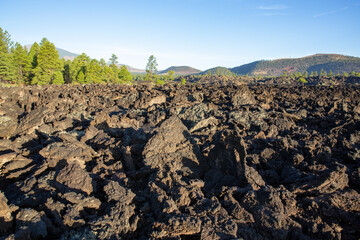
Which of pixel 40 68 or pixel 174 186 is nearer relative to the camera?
pixel 174 186

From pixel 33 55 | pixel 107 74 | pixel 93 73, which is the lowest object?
pixel 107 74

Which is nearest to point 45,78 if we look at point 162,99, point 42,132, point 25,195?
point 162,99

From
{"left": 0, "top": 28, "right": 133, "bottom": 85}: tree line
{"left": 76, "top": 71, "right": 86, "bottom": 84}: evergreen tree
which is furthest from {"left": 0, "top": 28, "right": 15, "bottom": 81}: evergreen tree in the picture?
{"left": 76, "top": 71, "right": 86, "bottom": 84}: evergreen tree

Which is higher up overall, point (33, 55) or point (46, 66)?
point (33, 55)

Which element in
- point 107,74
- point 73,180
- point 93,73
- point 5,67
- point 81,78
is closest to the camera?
point 73,180

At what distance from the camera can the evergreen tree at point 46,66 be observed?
4181 centimetres

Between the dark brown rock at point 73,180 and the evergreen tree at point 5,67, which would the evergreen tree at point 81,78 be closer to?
the evergreen tree at point 5,67

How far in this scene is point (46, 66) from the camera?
42.5 metres

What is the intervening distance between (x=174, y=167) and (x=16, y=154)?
3768mm

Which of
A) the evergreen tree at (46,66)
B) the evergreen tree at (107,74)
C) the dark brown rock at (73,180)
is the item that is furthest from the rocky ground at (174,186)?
the evergreen tree at (107,74)

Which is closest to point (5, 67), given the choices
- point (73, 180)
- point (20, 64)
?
point (20, 64)

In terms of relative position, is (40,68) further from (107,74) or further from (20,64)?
(107,74)

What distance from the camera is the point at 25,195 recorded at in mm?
3557

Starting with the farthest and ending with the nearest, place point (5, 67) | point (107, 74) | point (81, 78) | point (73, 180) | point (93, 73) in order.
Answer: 1. point (107, 74)
2. point (93, 73)
3. point (81, 78)
4. point (5, 67)
5. point (73, 180)
